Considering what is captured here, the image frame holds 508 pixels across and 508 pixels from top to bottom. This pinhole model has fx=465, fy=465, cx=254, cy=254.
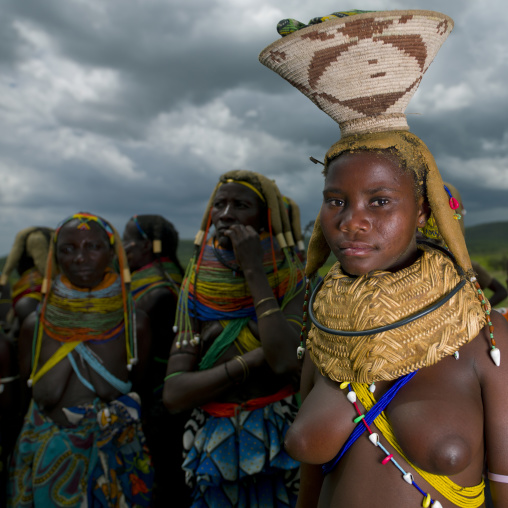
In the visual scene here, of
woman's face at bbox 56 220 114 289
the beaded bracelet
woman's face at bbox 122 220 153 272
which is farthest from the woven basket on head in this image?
woman's face at bbox 122 220 153 272

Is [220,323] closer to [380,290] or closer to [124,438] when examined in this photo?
[124,438]

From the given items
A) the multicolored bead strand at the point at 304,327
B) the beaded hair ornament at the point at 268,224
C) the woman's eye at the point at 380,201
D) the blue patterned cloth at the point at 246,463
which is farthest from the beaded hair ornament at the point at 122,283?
the woman's eye at the point at 380,201

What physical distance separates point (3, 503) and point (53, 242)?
207 cm

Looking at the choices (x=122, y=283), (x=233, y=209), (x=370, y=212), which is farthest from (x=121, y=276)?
(x=370, y=212)

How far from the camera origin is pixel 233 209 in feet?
10.6

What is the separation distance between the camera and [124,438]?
351 centimetres

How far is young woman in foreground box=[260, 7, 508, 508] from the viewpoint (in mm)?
1439

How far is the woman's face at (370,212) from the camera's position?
4.95 ft

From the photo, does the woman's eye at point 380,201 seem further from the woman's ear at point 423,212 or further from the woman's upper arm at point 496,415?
the woman's upper arm at point 496,415

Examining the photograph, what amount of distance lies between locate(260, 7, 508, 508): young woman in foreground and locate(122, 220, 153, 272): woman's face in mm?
3904

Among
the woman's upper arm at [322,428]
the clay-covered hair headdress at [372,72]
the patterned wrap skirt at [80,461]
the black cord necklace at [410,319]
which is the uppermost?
the clay-covered hair headdress at [372,72]

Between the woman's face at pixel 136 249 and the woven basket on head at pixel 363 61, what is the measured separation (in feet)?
12.6

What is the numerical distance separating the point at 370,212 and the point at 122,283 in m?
2.71

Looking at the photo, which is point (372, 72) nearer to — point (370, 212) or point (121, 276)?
point (370, 212)
